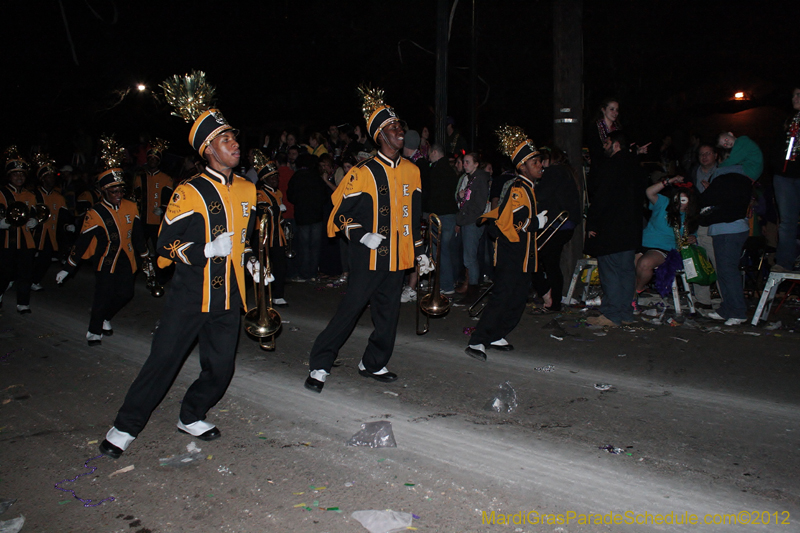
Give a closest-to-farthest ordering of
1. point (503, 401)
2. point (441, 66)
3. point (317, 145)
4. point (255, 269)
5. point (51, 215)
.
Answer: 1. point (255, 269)
2. point (503, 401)
3. point (51, 215)
4. point (441, 66)
5. point (317, 145)

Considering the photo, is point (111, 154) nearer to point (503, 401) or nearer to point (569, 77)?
point (503, 401)

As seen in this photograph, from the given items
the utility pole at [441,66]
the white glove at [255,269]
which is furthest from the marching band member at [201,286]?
the utility pole at [441,66]

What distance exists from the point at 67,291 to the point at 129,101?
45.1 ft

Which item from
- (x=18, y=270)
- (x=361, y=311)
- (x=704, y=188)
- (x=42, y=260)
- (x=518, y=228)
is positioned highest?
(x=704, y=188)

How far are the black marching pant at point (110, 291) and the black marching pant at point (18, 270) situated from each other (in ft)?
8.14

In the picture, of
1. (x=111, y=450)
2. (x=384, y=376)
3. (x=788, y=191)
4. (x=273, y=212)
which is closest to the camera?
(x=111, y=450)

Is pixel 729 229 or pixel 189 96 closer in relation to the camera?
pixel 189 96

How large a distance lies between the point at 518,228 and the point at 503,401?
2.01 m

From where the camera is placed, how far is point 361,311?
Answer: 5.72 meters

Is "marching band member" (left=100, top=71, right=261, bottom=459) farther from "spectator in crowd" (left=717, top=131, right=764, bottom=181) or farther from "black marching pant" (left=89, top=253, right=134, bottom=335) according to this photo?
"spectator in crowd" (left=717, top=131, right=764, bottom=181)

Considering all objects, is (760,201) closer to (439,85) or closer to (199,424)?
(439,85)

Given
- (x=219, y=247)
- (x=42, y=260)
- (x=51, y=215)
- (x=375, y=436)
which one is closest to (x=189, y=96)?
(x=219, y=247)

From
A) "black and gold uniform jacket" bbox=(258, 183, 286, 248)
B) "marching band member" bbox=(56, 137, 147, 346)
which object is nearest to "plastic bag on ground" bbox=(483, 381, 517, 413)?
"marching band member" bbox=(56, 137, 147, 346)

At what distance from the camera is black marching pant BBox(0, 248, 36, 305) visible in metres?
9.39
